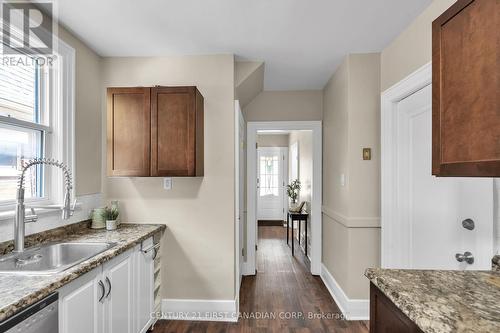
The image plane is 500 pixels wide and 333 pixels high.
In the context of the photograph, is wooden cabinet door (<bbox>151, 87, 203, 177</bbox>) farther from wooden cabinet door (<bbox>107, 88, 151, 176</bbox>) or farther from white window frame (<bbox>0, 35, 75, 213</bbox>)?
white window frame (<bbox>0, 35, 75, 213</bbox>)

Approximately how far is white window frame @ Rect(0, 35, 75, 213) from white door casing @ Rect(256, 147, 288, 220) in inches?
207

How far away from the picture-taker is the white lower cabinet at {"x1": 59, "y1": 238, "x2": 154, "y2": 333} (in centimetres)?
140

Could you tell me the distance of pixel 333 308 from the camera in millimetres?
2840

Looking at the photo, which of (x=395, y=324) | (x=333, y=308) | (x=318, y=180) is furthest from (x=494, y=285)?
(x=318, y=180)

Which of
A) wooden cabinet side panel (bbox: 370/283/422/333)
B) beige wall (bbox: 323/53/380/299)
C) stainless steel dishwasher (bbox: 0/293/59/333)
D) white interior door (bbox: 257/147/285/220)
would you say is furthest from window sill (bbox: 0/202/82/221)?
white interior door (bbox: 257/147/285/220)

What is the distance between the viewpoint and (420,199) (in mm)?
2135

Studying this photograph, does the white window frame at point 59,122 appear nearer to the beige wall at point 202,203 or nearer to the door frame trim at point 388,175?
the beige wall at point 202,203

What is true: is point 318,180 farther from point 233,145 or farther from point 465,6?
point 465,6

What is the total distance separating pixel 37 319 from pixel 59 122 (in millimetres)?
1553

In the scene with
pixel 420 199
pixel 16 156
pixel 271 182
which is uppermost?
pixel 16 156

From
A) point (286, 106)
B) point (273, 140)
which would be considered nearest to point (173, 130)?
point (286, 106)

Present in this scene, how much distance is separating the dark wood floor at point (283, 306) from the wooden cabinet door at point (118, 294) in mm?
642

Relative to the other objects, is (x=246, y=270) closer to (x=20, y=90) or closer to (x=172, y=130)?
(x=172, y=130)

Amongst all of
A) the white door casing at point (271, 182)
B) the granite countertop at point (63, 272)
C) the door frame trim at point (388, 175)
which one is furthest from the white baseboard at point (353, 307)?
the white door casing at point (271, 182)
